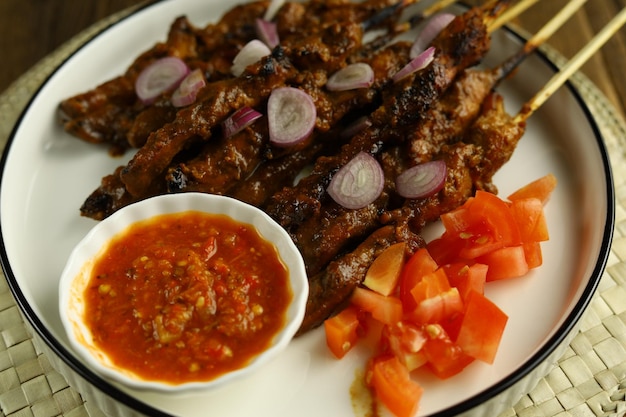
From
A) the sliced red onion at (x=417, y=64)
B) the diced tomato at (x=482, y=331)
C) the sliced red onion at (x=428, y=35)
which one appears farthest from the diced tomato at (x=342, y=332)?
the sliced red onion at (x=428, y=35)

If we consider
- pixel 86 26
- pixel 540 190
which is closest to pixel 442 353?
pixel 540 190

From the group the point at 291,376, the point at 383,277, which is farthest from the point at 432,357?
the point at 291,376

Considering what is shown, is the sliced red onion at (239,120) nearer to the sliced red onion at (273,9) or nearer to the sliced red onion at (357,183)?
the sliced red onion at (357,183)

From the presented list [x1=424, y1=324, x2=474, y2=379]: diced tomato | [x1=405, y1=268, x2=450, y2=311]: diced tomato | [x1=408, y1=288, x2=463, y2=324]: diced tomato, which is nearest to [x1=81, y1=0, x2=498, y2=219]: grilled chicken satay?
[x1=405, y1=268, x2=450, y2=311]: diced tomato

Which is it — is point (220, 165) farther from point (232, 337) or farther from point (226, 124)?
point (232, 337)

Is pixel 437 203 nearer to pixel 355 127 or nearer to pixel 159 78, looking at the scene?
pixel 355 127

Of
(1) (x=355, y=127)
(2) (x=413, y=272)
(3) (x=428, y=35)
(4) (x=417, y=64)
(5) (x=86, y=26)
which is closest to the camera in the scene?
(2) (x=413, y=272)

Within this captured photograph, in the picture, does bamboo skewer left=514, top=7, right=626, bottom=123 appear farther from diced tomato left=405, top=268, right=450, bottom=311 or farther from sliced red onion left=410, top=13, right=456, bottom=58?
diced tomato left=405, top=268, right=450, bottom=311
